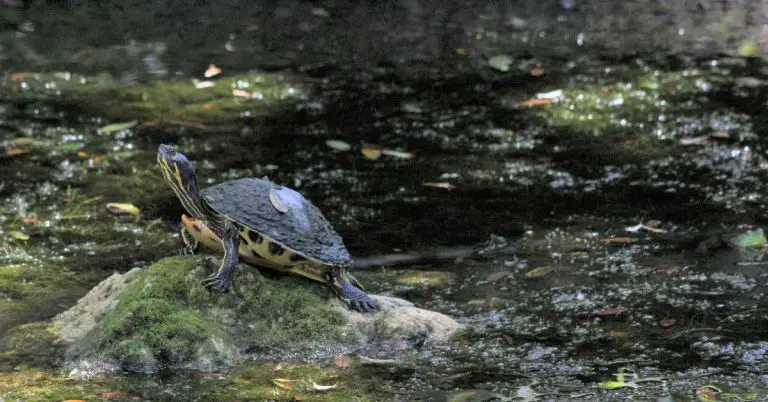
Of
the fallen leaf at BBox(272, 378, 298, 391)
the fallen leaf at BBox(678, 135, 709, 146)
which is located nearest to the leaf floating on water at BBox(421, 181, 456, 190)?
the fallen leaf at BBox(678, 135, 709, 146)

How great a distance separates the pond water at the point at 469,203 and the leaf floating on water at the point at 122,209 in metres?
0.08

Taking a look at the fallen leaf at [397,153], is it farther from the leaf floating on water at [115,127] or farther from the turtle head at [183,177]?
the turtle head at [183,177]

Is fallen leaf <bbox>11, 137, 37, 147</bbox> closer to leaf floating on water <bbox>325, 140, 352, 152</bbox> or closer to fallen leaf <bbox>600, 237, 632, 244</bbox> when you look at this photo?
leaf floating on water <bbox>325, 140, 352, 152</bbox>

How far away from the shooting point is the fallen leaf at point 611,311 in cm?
446

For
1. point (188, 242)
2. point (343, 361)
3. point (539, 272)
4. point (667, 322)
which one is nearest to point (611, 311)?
point (667, 322)

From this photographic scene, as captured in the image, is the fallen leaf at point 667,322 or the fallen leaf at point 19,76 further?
the fallen leaf at point 19,76

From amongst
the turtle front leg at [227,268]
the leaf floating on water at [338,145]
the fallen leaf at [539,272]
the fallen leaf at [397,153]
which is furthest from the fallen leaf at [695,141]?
the turtle front leg at [227,268]

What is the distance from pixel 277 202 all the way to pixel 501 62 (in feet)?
20.9

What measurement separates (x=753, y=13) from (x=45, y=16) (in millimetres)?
8944

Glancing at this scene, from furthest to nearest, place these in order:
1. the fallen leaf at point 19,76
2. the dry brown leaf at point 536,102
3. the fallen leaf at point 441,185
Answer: the fallen leaf at point 19,76 < the dry brown leaf at point 536,102 < the fallen leaf at point 441,185

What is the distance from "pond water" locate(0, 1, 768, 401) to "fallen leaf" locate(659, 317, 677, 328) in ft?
0.07

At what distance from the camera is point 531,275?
16.7 ft

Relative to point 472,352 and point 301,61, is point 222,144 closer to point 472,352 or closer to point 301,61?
point 301,61

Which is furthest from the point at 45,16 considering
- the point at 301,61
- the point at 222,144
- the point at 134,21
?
the point at 222,144
